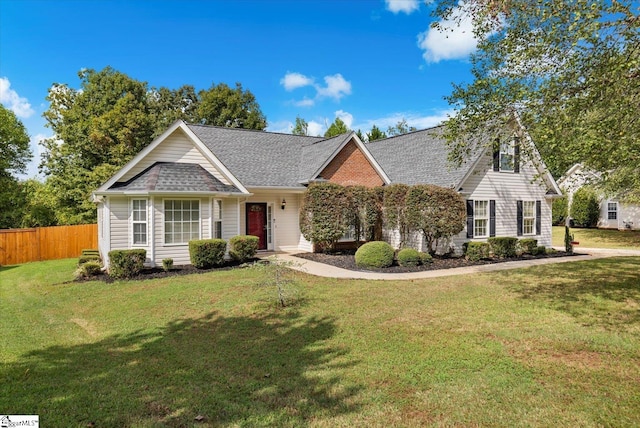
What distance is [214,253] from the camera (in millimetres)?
13664

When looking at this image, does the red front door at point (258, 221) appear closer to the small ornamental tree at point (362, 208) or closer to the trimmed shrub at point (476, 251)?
the small ornamental tree at point (362, 208)

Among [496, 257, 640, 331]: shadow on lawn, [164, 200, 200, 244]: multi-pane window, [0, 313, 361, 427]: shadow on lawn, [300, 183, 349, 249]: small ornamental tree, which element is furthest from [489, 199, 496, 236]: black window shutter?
[0, 313, 361, 427]: shadow on lawn

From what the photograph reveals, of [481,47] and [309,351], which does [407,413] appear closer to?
[309,351]

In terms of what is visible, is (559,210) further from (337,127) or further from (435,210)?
(435,210)

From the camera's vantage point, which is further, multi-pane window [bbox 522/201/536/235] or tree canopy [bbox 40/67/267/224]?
tree canopy [bbox 40/67/267/224]

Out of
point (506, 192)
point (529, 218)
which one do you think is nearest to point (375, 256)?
point (506, 192)

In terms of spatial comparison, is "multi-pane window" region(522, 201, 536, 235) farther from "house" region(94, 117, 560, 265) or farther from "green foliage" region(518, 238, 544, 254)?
"green foliage" region(518, 238, 544, 254)

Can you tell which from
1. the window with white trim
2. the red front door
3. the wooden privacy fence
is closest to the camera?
the window with white trim

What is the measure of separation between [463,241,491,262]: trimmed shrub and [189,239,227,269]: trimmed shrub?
10304 mm

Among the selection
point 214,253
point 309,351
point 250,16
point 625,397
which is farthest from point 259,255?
point 625,397

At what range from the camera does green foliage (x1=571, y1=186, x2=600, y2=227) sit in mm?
33594

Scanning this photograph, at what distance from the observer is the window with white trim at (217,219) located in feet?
48.8

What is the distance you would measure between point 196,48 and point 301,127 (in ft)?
83.6

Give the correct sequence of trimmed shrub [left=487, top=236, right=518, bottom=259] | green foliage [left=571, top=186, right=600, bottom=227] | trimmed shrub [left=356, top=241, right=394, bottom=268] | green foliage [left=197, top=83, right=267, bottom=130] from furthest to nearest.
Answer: green foliage [left=197, top=83, right=267, bottom=130] → green foliage [left=571, top=186, right=600, bottom=227] → trimmed shrub [left=487, top=236, right=518, bottom=259] → trimmed shrub [left=356, top=241, right=394, bottom=268]
